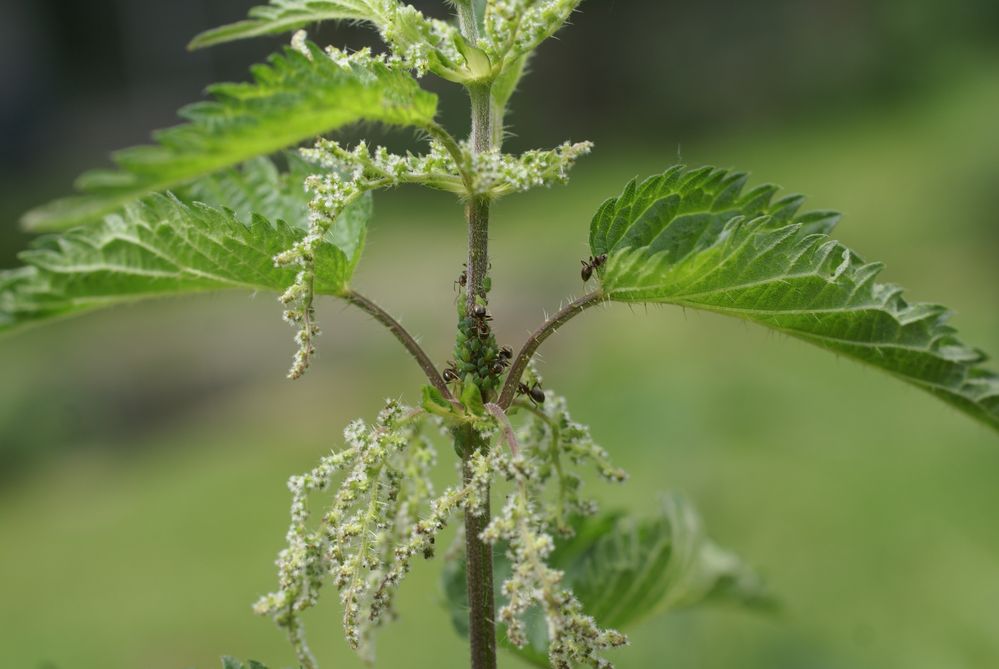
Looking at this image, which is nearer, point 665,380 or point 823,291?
point 823,291

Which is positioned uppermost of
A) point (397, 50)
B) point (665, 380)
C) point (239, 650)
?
point (397, 50)

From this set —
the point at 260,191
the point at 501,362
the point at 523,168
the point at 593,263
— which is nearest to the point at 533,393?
the point at 501,362

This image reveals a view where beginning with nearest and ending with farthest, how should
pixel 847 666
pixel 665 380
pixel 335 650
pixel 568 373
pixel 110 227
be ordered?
pixel 110 227 → pixel 847 666 → pixel 335 650 → pixel 665 380 → pixel 568 373

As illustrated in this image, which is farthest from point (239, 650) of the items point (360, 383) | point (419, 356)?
point (419, 356)

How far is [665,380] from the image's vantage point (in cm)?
544

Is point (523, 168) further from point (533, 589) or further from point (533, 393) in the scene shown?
point (533, 589)

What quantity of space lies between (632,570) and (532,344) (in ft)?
1.61

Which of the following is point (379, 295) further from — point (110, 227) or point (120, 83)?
point (110, 227)

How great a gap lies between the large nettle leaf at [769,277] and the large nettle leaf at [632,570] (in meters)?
0.48

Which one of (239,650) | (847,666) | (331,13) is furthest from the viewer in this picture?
(239,650)

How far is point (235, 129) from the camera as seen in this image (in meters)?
0.81

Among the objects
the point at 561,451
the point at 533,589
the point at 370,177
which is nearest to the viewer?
the point at 533,589

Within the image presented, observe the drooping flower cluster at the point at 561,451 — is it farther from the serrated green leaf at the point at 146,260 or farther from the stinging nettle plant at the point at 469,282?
the serrated green leaf at the point at 146,260

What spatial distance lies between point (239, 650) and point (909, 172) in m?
8.09
